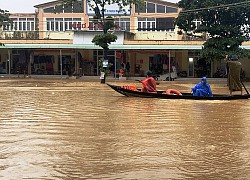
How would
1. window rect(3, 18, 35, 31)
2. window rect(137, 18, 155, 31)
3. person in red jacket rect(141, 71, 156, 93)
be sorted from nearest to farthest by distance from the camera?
person in red jacket rect(141, 71, 156, 93), window rect(137, 18, 155, 31), window rect(3, 18, 35, 31)

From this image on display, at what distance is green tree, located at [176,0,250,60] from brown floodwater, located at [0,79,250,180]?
14289 mm

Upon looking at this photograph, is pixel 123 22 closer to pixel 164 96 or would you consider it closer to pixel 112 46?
pixel 112 46

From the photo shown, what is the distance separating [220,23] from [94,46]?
1138 cm

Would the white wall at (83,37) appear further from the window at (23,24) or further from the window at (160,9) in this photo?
the window at (23,24)

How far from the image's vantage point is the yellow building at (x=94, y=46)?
119ft

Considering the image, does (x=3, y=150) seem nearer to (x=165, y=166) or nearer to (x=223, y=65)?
(x=165, y=166)

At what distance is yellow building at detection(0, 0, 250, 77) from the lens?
3612cm

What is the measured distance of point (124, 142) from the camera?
319 inches

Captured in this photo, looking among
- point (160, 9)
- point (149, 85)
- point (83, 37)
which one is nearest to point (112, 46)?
point (83, 37)

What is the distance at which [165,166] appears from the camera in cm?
632

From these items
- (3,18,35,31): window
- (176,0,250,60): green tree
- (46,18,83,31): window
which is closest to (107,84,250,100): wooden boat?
(176,0,250,60): green tree

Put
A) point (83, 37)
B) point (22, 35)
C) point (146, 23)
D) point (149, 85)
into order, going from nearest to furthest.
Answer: point (149, 85) → point (83, 37) → point (22, 35) → point (146, 23)

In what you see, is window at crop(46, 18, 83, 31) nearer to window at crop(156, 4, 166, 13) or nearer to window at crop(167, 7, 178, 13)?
window at crop(156, 4, 166, 13)

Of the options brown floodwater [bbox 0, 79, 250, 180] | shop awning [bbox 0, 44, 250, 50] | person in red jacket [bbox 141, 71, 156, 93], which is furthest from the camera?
shop awning [bbox 0, 44, 250, 50]
